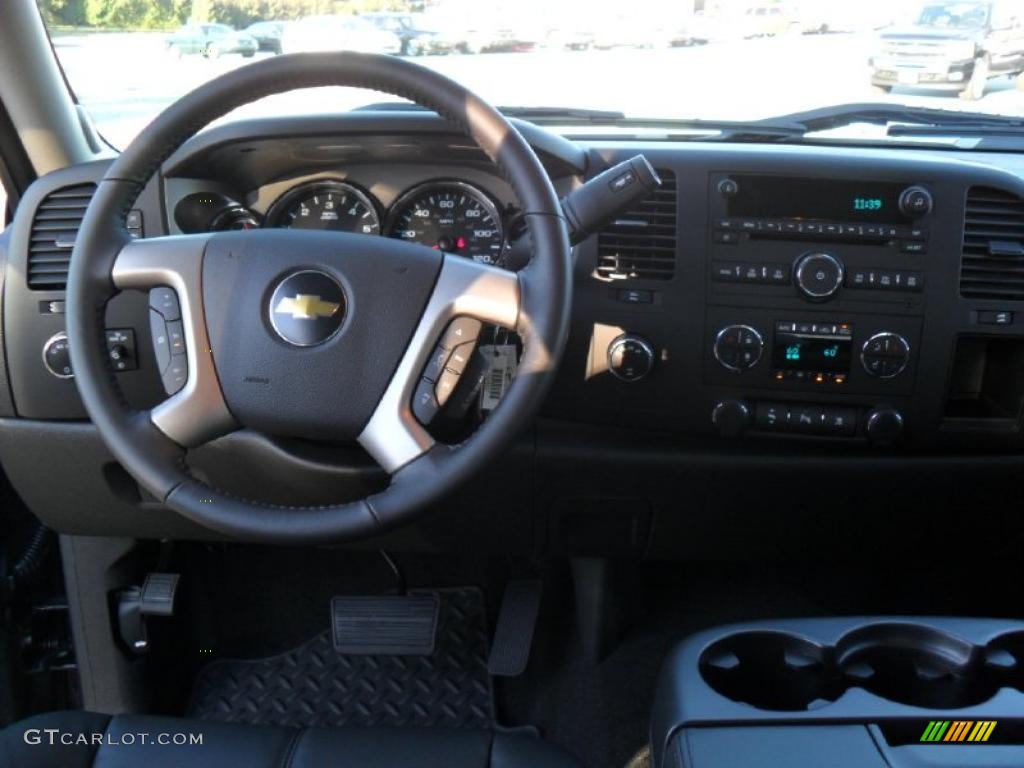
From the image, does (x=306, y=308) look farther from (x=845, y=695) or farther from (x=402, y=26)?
(x=845, y=695)

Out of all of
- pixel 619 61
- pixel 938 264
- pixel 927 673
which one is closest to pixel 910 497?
pixel 938 264

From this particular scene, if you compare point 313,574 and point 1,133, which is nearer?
point 1,133

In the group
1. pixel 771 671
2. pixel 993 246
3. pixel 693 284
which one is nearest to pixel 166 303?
pixel 693 284

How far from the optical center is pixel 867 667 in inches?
56.8

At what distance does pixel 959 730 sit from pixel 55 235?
5.59 ft

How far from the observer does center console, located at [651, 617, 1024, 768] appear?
4.18 ft

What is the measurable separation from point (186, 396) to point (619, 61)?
1.23 meters

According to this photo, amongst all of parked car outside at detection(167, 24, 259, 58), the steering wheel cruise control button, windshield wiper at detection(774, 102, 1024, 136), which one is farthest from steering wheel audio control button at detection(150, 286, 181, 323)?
windshield wiper at detection(774, 102, 1024, 136)

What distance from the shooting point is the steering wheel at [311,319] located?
5.06ft

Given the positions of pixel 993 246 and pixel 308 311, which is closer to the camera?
pixel 308 311

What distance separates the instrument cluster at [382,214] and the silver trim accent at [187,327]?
1.34 feet

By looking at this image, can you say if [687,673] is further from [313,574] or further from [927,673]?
[313,574]

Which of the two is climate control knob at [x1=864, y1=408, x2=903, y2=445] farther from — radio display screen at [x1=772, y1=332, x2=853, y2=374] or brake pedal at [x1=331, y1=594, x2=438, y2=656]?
brake pedal at [x1=331, y1=594, x2=438, y2=656]

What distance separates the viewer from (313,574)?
2.78m
